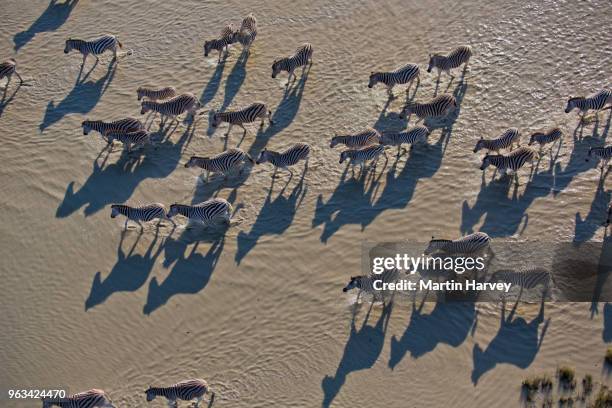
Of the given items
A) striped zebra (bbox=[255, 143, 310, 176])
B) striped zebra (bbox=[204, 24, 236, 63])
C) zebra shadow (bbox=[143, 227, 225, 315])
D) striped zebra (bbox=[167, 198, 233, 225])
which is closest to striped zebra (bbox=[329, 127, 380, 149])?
striped zebra (bbox=[255, 143, 310, 176])

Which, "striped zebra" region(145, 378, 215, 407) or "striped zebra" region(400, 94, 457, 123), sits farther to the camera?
"striped zebra" region(400, 94, 457, 123)

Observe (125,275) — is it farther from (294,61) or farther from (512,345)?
(512,345)

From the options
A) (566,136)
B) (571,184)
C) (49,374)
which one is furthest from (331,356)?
(566,136)

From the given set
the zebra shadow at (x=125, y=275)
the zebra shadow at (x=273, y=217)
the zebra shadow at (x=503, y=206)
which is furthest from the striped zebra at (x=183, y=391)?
the zebra shadow at (x=503, y=206)

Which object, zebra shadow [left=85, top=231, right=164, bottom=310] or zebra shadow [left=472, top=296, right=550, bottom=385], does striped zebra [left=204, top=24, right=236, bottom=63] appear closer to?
zebra shadow [left=85, top=231, right=164, bottom=310]

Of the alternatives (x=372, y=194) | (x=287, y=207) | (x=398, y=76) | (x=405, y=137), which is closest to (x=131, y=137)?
(x=287, y=207)

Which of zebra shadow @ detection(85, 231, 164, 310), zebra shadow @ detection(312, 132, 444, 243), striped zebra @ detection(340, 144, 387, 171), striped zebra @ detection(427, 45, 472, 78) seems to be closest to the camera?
zebra shadow @ detection(85, 231, 164, 310)

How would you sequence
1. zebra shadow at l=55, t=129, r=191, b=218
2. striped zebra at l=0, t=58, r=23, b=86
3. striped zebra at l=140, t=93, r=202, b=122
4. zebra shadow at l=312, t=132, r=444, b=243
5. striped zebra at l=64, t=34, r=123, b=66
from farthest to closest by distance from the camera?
striped zebra at l=64, t=34, r=123, b=66, striped zebra at l=0, t=58, r=23, b=86, striped zebra at l=140, t=93, r=202, b=122, zebra shadow at l=55, t=129, r=191, b=218, zebra shadow at l=312, t=132, r=444, b=243

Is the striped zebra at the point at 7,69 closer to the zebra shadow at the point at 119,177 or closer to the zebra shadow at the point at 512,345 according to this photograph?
the zebra shadow at the point at 119,177
